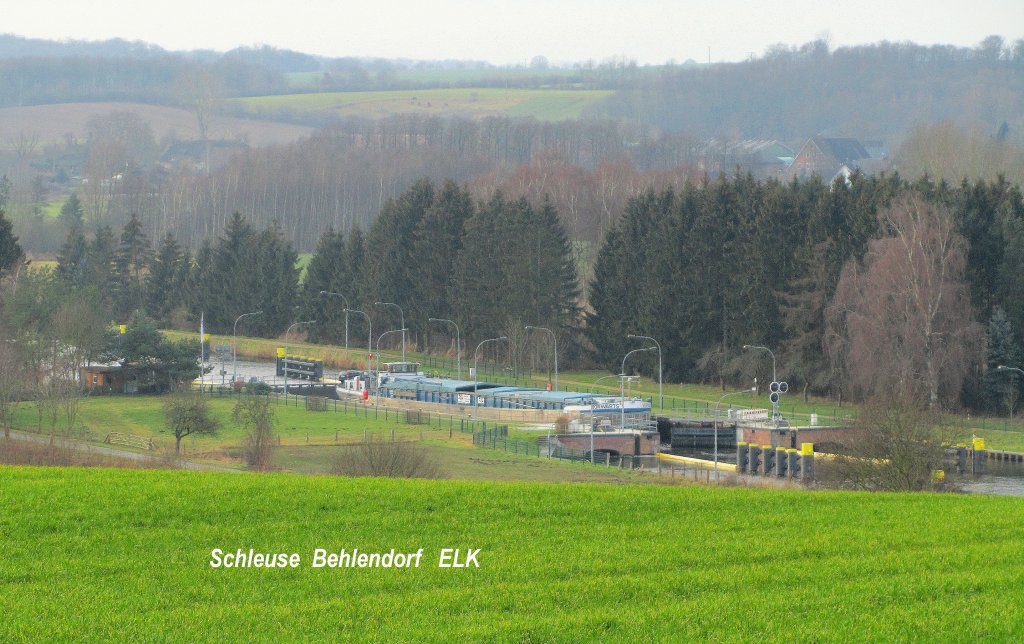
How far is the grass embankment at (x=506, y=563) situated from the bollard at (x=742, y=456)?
143 feet

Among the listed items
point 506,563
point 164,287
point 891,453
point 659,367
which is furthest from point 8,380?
point 164,287

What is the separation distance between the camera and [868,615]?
19.4m

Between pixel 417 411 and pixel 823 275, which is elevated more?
pixel 823 275

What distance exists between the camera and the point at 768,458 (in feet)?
237

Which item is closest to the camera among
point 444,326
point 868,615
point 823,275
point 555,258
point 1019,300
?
point 868,615

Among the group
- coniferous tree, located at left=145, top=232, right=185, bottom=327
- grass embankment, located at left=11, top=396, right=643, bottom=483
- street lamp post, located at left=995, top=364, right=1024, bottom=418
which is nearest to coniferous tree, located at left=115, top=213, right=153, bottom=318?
coniferous tree, located at left=145, top=232, right=185, bottom=327

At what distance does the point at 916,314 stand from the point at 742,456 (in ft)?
45.6

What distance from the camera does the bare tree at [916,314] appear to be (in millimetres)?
78188

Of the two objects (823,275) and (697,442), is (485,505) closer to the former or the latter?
(697,442)

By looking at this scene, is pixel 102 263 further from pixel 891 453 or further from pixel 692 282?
pixel 891 453

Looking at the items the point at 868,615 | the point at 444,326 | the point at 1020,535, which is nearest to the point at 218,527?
the point at 868,615

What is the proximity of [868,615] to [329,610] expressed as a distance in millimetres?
7362

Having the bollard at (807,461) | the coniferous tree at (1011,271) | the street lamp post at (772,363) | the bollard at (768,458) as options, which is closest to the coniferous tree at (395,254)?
the street lamp post at (772,363)
